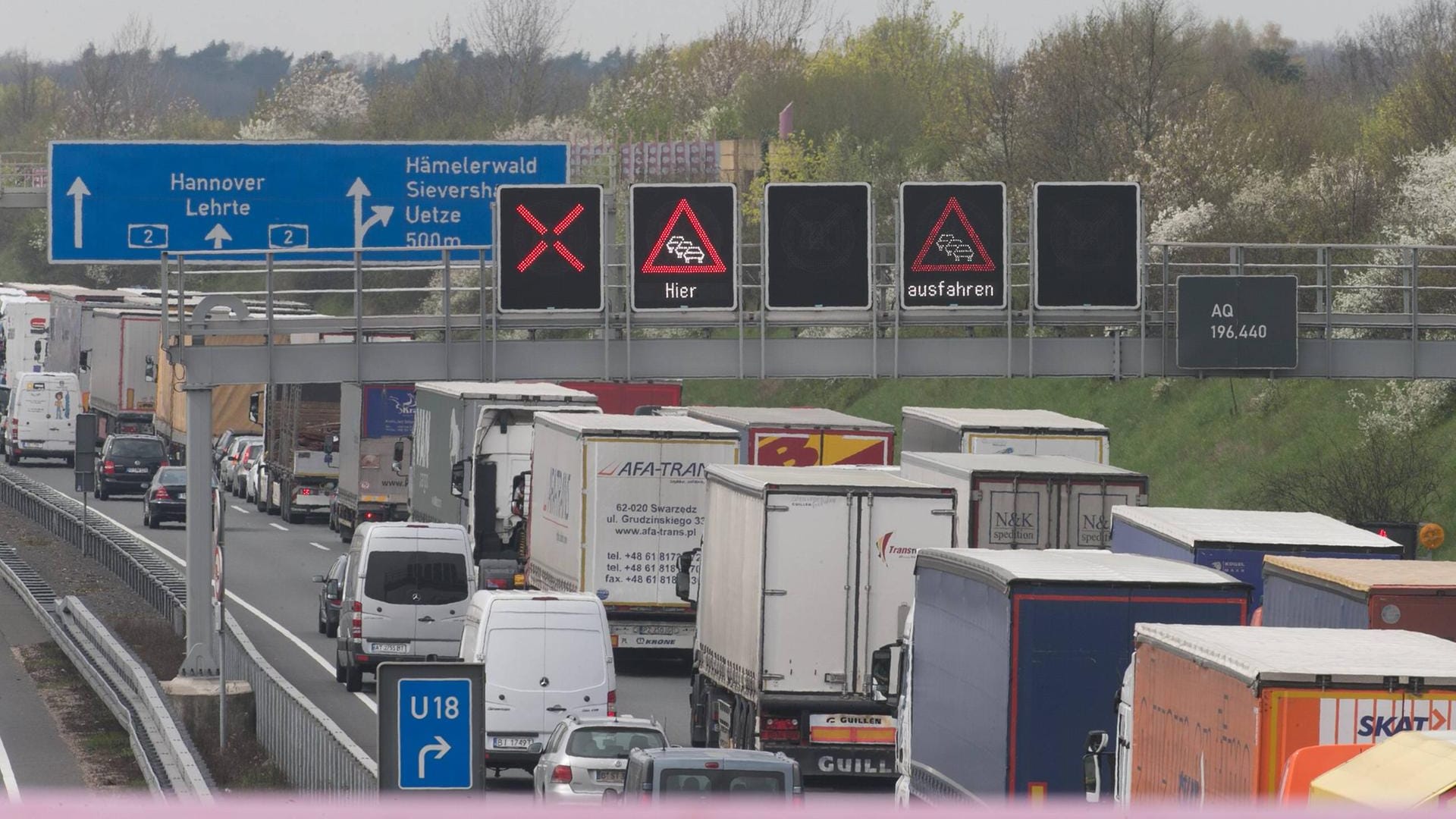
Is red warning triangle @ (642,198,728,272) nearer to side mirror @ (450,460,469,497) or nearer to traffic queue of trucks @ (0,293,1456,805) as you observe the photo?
traffic queue of trucks @ (0,293,1456,805)

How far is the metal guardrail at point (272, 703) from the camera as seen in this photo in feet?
57.7

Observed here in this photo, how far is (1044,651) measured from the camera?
571 inches

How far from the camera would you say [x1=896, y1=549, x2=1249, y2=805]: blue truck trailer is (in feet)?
47.4

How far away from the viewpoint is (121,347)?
223 feet

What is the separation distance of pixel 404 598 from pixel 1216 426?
26.1 m

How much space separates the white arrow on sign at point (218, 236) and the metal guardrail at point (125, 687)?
5.63 m

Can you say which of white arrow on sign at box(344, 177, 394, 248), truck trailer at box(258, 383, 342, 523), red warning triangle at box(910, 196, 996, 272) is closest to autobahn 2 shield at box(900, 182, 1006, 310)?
red warning triangle at box(910, 196, 996, 272)

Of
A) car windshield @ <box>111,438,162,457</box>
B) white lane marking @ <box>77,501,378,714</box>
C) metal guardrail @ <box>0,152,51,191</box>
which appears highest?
metal guardrail @ <box>0,152,51,191</box>

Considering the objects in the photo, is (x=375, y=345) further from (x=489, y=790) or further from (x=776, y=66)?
(x=776, y=66)

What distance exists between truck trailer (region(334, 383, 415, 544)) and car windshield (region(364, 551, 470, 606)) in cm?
1711

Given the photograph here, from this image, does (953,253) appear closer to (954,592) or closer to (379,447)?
(954,592)

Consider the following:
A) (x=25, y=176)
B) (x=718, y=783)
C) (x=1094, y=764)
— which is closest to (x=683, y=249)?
(x=718, y=783)

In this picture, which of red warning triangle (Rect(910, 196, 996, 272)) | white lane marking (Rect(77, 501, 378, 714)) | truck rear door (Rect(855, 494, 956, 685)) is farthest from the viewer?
red warning triangle (Rect(910, 196, 996, 272))

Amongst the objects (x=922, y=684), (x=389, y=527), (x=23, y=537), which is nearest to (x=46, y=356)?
(x=23, y=537)
